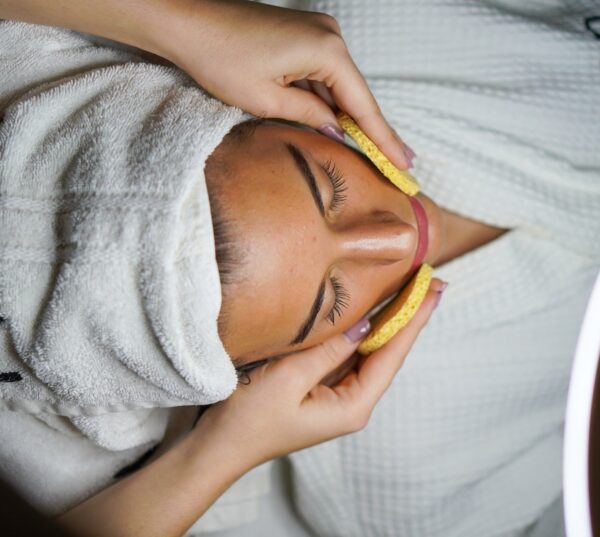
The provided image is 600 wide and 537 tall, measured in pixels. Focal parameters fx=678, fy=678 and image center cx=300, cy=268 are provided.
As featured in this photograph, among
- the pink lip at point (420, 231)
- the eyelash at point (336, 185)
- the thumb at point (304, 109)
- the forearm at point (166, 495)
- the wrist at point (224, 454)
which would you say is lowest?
the forearm at point (166, 495)

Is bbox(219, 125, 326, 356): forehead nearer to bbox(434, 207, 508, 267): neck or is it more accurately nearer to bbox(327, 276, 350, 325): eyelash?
bbox(327, 276, 350, 325): eyelash

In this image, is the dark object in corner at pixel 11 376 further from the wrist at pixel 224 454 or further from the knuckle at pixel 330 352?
the knuckle at pixel 330 352

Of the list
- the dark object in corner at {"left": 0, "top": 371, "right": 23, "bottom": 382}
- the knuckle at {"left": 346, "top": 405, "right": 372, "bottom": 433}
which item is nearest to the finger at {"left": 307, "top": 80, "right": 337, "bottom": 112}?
the knuckle at {"left": 346, "top": 405, "right": 372, "bottom": 433}

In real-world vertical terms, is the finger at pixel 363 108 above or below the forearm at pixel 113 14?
below

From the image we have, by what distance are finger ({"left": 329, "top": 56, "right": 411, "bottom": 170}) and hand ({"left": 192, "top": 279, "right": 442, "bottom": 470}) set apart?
273 millimetres

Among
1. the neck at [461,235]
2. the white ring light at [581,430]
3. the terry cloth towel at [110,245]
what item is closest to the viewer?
the white ring light at [581,430]

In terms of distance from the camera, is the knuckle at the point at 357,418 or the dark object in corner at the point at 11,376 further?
the knuckle at the point at 357,418

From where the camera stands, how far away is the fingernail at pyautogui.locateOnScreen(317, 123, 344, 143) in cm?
102

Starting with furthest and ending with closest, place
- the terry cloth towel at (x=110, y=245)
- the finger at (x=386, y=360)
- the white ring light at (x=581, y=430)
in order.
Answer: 1. the finger at (x=386, y=360)
2. the terry cloth towel at (x=110, y=245)
3. the white ring light at (x=581, y=430)

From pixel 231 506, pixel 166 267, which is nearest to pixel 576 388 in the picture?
pixel 166 267

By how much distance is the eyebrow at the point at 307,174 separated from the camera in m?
0.94

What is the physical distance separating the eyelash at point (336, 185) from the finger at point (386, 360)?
0.25 m

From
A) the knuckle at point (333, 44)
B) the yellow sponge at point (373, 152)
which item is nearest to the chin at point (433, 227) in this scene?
the yellow sponge at point (373, 152)

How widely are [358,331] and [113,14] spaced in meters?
0.60
